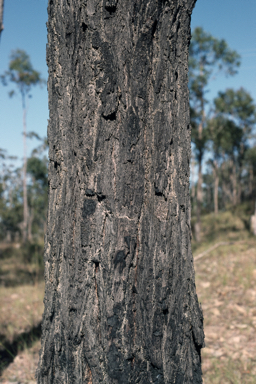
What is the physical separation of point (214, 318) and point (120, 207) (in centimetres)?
352

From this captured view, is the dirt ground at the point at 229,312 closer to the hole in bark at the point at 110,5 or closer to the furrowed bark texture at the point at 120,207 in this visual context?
the furrowed bark texture at the point at 120,207

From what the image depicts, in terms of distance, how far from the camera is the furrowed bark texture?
1.23 meters

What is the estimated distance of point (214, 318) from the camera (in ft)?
13.2

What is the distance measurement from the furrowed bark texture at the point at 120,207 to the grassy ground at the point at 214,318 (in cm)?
160

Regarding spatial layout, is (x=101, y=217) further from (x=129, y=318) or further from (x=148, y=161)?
(x=129, y=318)

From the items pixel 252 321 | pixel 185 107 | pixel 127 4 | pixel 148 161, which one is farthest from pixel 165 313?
pixel 252 321

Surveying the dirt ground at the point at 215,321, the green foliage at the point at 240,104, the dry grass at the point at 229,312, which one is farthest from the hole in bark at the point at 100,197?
the green foliage at the point at 240,104

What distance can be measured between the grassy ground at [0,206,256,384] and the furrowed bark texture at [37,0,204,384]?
5.25 feet

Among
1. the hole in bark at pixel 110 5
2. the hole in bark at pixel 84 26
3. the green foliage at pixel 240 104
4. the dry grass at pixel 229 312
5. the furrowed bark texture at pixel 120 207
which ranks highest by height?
the green foliage at pixel 240 104

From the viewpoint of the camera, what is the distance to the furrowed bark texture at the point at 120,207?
4.03 ft

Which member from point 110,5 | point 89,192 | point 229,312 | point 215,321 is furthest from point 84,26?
point 229,312

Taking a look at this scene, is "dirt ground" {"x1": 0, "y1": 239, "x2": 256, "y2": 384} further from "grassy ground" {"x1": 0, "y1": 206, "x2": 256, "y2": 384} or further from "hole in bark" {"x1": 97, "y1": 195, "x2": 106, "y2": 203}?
"hole in bark" {"x1": 97, "y1": 195, "x2": 106, "y2": 203}

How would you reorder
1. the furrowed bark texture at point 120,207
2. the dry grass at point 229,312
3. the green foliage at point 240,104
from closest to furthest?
the furrowed bark texture at point 120,207 → the dry grass at point 229,312 → the green foliage at point 240,104

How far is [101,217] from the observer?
125 centimetres
